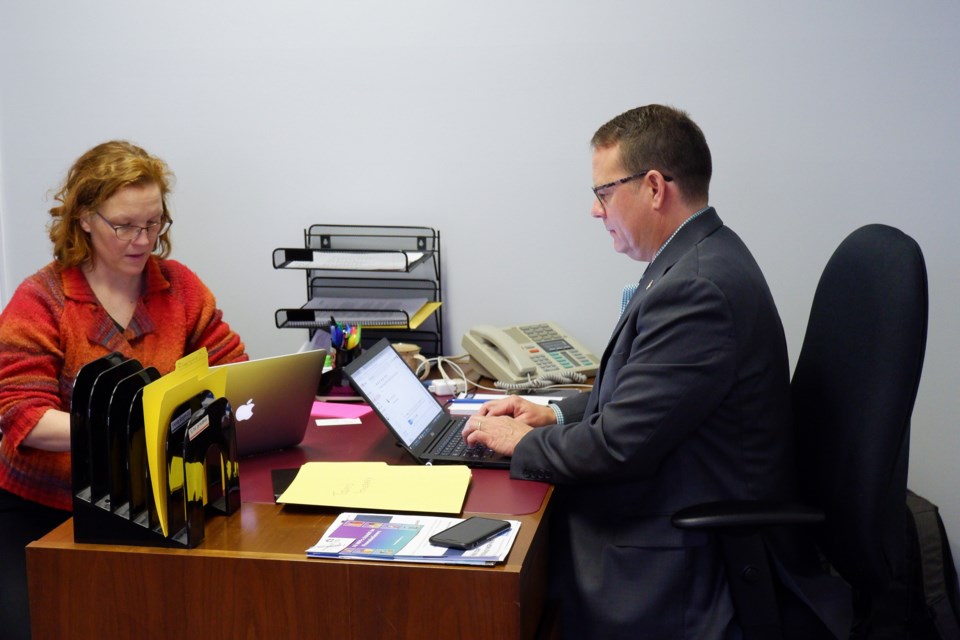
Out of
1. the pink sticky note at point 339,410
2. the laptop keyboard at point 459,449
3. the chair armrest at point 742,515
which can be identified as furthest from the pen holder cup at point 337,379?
the chair armrest at point 742,515

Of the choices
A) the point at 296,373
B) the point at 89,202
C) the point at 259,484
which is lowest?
the point at 259,484

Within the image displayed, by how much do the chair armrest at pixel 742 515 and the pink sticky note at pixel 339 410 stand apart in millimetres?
879

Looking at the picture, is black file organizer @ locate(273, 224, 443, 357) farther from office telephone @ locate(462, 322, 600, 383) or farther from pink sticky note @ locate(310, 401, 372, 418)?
pink sticky note @ locate(310, 401, 372, 418)

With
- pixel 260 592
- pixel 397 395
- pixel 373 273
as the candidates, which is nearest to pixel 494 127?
pixel 373 273

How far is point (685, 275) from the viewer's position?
5.20 feet

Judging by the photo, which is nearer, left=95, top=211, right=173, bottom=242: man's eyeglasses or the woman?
the woman

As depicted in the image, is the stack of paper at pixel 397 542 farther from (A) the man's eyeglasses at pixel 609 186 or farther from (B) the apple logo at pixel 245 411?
(A) the man's eyeglasses at pixel 609 186

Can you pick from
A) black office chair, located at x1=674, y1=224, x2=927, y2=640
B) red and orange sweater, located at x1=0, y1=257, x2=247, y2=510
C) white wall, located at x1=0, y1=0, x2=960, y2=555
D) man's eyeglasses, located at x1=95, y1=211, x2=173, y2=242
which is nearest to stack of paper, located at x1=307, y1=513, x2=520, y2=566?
black office chair, located at x1=674, y1=224, x2=927, y2=640

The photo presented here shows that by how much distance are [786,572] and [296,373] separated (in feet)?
3.23

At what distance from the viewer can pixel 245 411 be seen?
5.90 feet

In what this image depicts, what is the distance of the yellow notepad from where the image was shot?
155 cm

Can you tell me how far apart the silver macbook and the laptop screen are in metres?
0.13

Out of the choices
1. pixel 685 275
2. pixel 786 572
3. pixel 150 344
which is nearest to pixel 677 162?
pixel 685 275

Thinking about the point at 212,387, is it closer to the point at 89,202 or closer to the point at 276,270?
the point at 89,202
